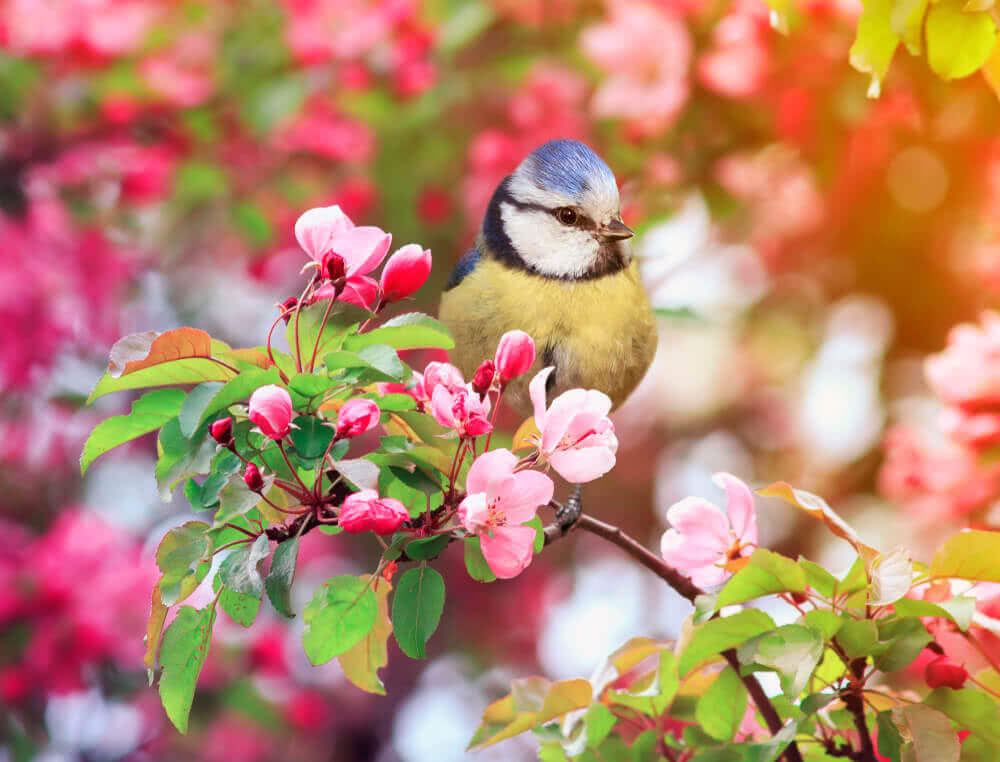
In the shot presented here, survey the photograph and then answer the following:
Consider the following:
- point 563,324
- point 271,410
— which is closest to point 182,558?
point 271,410

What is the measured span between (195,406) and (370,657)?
14.9 inches

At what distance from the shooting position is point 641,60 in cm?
287

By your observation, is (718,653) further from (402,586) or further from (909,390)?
(909,390)

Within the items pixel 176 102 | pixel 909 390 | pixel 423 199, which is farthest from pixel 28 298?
pixel 909 390

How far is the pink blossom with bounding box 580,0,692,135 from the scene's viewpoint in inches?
112

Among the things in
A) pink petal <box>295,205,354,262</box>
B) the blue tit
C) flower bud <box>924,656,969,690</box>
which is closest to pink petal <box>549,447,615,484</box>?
pink petal <box>295,205,354,262</box>

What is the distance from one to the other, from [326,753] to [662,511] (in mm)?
1527

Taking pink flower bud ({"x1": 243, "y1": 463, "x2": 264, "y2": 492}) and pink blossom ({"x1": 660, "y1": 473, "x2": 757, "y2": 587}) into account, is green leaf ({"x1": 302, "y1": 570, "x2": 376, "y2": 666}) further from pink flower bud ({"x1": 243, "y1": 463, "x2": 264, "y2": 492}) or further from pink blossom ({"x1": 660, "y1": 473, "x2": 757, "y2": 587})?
pink blossom ({"x1": 660, "y1": 473, "x2": 757, "y2": 587})

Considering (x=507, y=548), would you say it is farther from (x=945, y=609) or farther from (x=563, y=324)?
(x=563, y=324)

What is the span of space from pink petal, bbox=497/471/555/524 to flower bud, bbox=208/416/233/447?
0.26 meters

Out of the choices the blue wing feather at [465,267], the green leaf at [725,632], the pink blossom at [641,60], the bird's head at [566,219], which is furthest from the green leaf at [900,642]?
the pink blossom at [641,60]

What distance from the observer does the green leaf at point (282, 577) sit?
1000 mm

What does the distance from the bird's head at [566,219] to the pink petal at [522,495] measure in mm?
880

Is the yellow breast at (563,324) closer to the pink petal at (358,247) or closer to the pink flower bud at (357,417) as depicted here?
the pink petal at (358,247)
